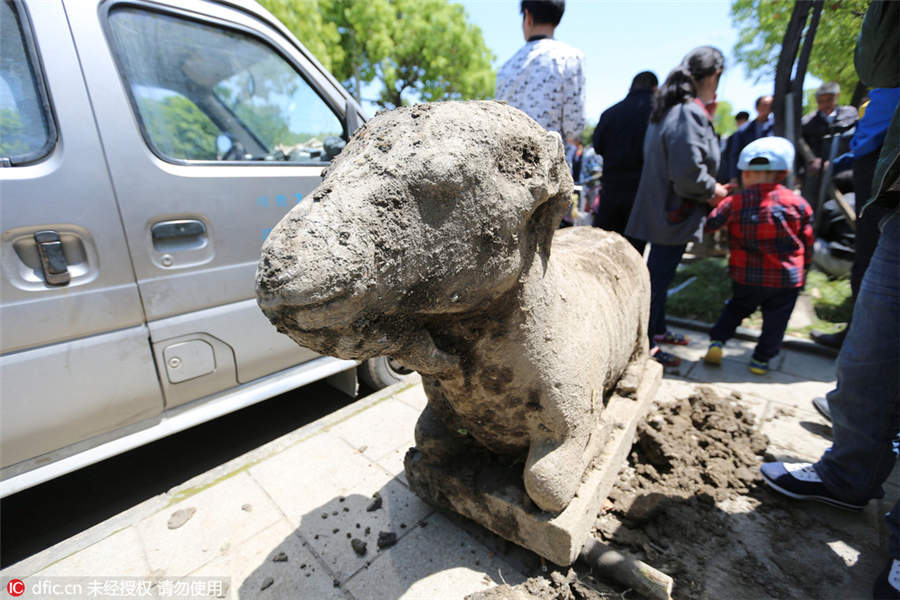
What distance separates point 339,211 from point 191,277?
174cm

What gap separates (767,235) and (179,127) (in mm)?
4147

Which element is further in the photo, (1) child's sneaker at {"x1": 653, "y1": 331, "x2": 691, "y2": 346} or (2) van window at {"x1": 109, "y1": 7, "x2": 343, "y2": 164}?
(1) child's sneaker at {"x1": 653, "y1": 331, "x2": 691, "y2": 346}

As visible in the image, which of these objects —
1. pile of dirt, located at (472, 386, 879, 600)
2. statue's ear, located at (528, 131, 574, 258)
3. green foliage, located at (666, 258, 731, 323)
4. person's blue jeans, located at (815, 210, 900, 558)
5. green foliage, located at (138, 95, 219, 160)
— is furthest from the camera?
green foliage, located at (666, 258, 731, 323)

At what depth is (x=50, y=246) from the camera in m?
1.82

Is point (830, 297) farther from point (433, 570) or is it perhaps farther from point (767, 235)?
point (433, 570)

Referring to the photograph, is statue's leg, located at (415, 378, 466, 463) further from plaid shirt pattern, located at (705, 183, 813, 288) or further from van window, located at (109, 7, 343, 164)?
plaid shirt pattern, located at (705, 183, 813, 288)

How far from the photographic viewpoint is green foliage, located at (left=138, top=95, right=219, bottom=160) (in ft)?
7.41

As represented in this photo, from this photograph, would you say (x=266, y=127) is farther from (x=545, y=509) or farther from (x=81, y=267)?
(x=545, y=509)

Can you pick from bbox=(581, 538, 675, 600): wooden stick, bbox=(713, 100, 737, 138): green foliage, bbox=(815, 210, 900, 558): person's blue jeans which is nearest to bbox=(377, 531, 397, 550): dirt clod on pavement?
bbox=(581, 538, 675, 600): wooden stick

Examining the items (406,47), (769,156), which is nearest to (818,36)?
(769,156)

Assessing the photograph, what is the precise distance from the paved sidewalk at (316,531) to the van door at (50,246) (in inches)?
22.0

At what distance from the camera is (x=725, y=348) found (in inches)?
155

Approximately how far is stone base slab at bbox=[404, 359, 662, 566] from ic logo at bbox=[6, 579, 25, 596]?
66.0 inches

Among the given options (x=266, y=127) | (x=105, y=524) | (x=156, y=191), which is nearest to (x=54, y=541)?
(x=105, y=524)
